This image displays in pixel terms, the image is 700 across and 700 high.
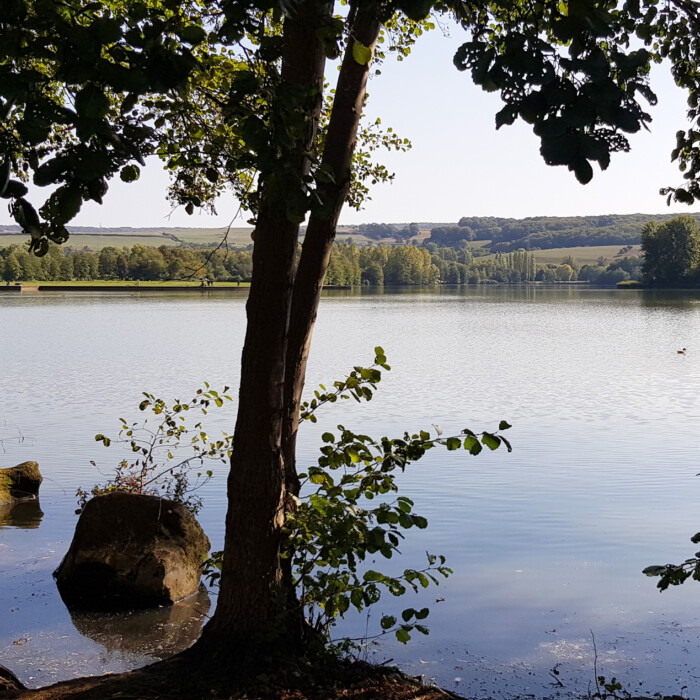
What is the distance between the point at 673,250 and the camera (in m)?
115

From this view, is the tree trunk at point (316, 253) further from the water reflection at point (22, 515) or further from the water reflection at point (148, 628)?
the water reflection at point (22, 515)

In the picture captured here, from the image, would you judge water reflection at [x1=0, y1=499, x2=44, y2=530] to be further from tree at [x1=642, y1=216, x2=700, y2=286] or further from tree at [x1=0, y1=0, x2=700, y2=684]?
tree at [x1=642, y1=216, x2=700, y2=286]

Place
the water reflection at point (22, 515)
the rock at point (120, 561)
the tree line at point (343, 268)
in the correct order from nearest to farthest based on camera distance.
A: the rock at point (120, 561), the water reflection at point (22, 515), the tree line at point (343, 268)

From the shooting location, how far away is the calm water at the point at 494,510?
7000mm

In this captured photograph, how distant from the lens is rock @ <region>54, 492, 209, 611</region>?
8094 millimetres

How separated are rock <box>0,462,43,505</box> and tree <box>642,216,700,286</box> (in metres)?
109

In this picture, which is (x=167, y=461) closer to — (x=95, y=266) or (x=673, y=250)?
(x=673, y=250)

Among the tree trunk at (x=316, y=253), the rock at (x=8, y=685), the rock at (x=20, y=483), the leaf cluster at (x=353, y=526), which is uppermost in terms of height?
the tree trunk at (x=316, y=253)

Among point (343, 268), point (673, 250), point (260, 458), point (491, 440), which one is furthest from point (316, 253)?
point (343, 268)

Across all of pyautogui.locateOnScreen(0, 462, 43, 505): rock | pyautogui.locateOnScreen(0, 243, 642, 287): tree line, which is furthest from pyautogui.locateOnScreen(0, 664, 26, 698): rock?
pyautogui.locateOnScreen(0, 243, 642, 287): tree line

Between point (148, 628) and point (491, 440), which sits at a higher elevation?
point (491, 440)

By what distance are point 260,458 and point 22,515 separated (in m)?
7.42

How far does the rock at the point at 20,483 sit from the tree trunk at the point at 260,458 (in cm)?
777

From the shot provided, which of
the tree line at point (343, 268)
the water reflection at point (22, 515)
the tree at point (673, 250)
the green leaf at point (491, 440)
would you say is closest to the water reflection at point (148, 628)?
the water reflection at point (22, 515)
